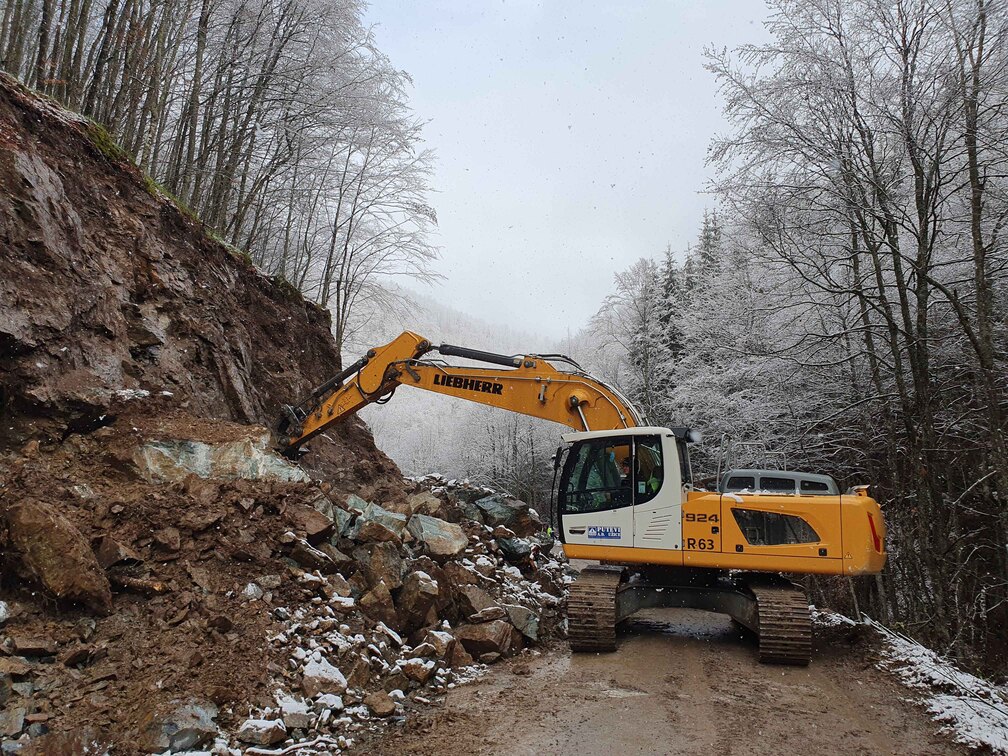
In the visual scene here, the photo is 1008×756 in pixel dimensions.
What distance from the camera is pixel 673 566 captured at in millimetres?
8344

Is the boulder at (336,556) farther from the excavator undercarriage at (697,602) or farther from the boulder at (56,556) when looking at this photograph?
the excavator undercarriage at (697,602)

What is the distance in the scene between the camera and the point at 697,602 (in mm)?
8094

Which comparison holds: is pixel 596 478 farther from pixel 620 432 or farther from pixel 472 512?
pixel 472 512

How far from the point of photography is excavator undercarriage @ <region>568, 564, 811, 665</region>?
23.1 feet

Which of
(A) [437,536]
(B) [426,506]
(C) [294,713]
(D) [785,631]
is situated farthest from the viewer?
(B) [426,506]

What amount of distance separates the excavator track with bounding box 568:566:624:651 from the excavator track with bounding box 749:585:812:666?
165 cm

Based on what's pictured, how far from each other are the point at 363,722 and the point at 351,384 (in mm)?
4825

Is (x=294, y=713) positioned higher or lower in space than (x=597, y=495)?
lower

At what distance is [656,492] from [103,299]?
708 cm

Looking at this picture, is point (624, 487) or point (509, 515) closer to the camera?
point (624, 487)

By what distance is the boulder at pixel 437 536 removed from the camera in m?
8.38

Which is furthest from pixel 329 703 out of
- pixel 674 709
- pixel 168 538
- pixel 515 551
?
pixel 515 551

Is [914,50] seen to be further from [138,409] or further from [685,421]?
[685,421]

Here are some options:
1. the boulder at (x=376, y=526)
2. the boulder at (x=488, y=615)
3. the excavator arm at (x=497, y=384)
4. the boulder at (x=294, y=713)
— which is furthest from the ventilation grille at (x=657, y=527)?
the boulder at (x=294, y=713)
